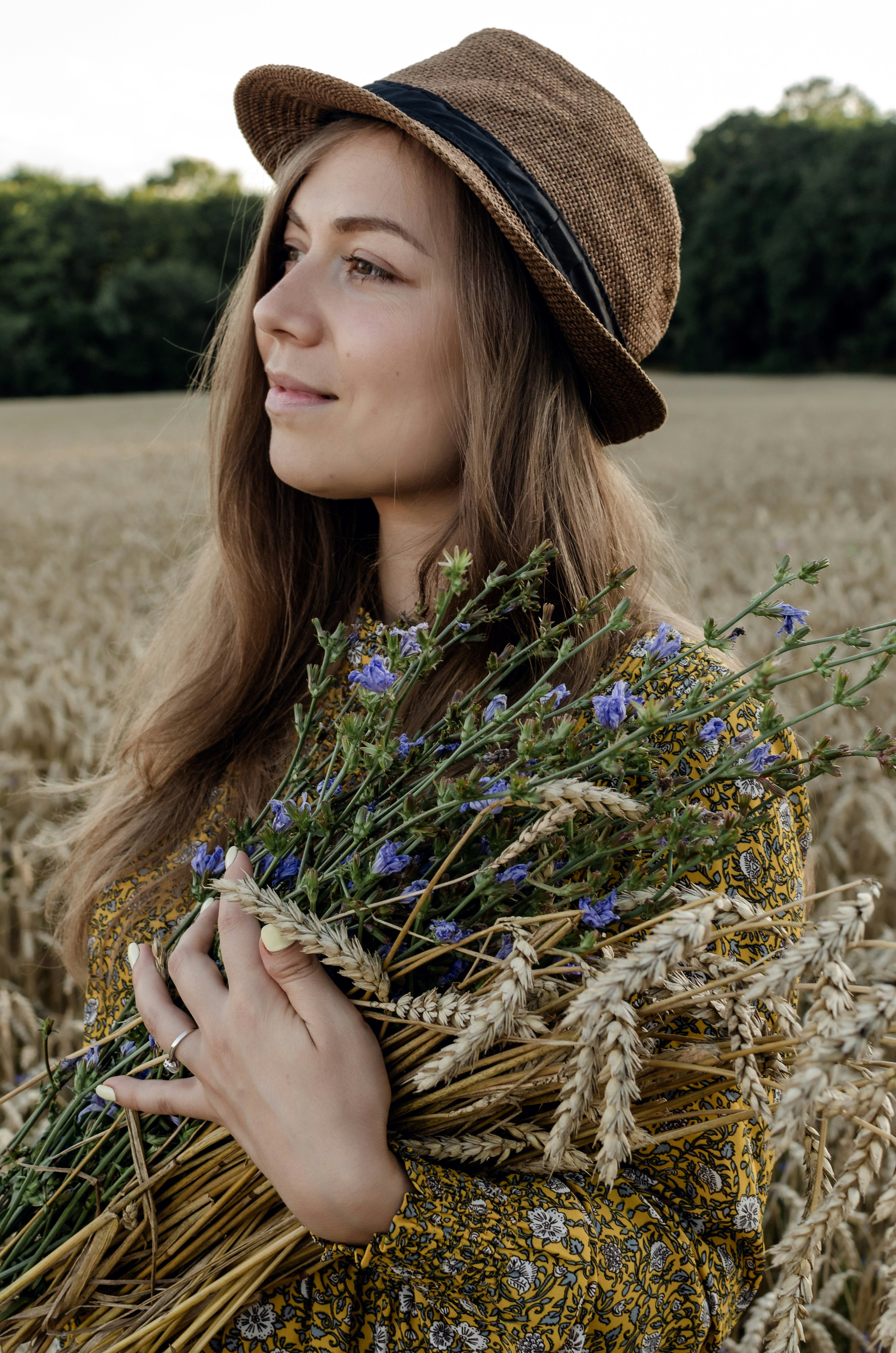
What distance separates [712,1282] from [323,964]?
541 mm

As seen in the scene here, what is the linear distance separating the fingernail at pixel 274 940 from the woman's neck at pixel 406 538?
0.77 meters

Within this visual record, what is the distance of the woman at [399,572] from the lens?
3.06 ft

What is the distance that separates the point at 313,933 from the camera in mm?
817

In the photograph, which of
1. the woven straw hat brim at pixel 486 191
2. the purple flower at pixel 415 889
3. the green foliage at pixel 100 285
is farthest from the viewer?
the green foliage at pixel 100 285

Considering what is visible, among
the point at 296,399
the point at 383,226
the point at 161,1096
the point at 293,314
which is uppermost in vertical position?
the point at 383,226

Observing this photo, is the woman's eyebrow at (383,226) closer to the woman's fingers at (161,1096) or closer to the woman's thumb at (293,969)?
the woman's thumb at (293,969)

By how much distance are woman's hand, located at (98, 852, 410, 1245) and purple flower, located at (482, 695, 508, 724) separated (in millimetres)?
257

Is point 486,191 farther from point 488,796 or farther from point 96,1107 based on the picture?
point 96,1107

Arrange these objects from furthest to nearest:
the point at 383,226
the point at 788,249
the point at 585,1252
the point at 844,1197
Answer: the point at 788,249 < the point at 383,226 < the point at 585,1252 < the point at 844,1197

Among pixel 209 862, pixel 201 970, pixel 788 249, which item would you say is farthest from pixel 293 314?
pixel 788 249

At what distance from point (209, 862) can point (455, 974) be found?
0.95 ft

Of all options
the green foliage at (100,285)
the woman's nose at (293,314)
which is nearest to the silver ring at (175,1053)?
the woman's nose at (293,314)

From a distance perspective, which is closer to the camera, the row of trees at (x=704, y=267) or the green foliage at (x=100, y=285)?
the green foliage at (x=100, y=285)

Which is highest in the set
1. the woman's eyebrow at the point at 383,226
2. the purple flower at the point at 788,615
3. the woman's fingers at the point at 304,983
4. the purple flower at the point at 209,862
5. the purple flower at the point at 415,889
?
the woman's eyebrow at the point at 383,226
